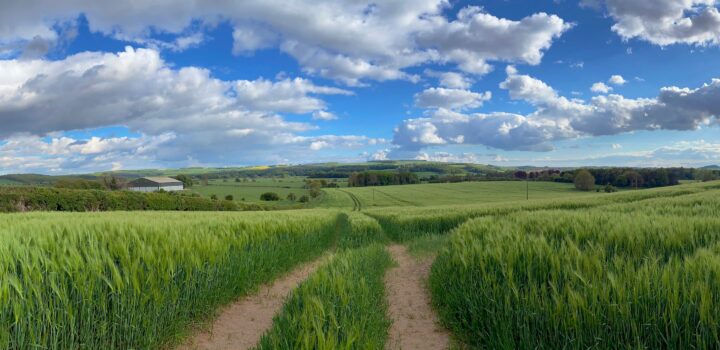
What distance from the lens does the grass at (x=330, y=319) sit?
298 centimetres

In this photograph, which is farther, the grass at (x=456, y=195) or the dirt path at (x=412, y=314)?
the grass at (x=456, y=195)

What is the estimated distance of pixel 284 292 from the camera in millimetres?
7566

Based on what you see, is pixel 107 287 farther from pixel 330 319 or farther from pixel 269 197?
pixel 269 197

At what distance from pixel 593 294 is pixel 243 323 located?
5.08m

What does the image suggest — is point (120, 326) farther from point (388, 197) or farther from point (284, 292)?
point (388, 197)

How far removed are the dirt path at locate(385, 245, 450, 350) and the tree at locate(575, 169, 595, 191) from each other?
91.7 m

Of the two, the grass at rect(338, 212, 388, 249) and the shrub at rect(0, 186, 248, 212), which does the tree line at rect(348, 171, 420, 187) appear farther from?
the grass at rect(338, 212, 388, 249)

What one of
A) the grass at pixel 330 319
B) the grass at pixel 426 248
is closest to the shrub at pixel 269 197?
the grass at pixel 426 248

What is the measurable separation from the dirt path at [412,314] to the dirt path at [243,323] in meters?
2.01

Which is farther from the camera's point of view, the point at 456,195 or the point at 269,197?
the point at 269,197

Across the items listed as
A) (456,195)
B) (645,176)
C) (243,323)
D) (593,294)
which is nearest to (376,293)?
(243,323)

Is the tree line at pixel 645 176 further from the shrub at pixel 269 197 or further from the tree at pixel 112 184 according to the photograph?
the tree at pixel 112 184

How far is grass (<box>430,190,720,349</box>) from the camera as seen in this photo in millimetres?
2754

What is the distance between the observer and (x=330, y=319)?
3.52 m
